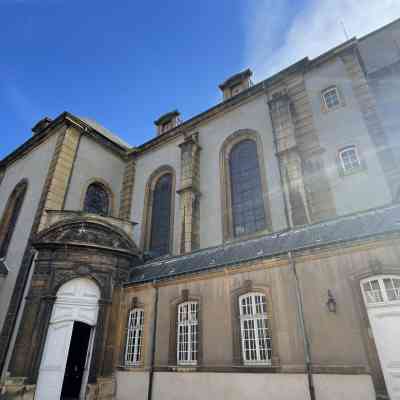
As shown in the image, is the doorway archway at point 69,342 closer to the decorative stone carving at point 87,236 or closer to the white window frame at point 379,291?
the decorative stone carving at point 87,236

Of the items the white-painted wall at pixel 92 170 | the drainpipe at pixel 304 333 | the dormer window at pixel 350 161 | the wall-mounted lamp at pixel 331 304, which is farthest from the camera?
the white-painted wall at pixel 92 170

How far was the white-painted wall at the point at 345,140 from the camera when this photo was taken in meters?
10.2

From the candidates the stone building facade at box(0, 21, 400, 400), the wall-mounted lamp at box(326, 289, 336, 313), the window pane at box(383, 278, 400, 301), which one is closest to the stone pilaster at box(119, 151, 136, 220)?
the stone building facade at box(0, 21, 400, 400)

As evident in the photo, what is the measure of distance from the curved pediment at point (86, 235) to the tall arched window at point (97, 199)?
143 inches

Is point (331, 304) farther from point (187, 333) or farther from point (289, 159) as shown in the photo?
point (289, 159)

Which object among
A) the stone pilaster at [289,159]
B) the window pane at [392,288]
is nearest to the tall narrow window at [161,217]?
the stone pilaster at [289,159]

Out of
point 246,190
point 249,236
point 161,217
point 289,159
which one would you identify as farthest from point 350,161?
point 161,217

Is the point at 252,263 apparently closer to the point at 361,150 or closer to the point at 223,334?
the point at 223,334

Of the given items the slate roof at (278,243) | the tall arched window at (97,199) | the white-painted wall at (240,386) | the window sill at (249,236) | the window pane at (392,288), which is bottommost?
the white-painted wall at (240,386)

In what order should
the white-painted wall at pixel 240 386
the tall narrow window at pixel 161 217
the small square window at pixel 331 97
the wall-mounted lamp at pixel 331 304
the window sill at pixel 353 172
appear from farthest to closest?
the tall narrow window at pixel 161 217 → the small square window at pixel 331 97 → the window sill at pixel 353 172 → the wall-mounted lamp at pixel 331 304 → the white-painted wall at pixel 240 386

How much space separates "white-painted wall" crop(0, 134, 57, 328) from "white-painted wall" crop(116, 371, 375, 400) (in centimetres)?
619

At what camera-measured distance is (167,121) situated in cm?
1925

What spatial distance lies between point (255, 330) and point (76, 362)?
7807 mm

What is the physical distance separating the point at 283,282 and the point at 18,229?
1279 centimetres
